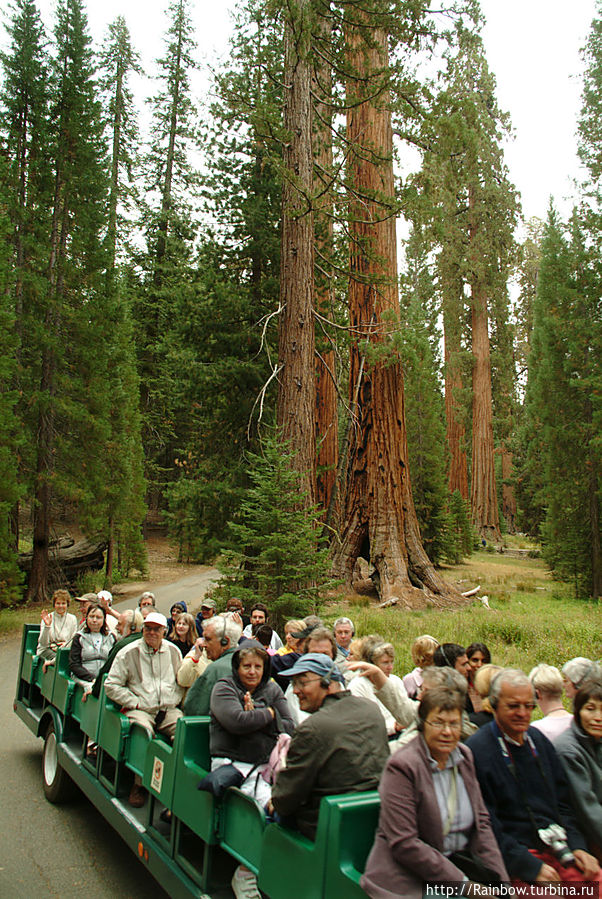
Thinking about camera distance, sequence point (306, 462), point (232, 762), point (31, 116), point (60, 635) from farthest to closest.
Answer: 1. point (31, 116)
2. point (306, 462)
3. point (60, 635)
4. point (232, 762)

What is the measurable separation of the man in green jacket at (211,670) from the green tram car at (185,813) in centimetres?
32

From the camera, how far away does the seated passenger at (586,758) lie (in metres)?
3.06

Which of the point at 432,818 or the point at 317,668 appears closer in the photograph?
the point at 432,818

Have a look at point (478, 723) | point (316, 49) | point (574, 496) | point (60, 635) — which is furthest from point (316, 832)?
point (574, 496)

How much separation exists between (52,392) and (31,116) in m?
8.87

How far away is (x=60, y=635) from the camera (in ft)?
24.2

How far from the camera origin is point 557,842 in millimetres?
2834

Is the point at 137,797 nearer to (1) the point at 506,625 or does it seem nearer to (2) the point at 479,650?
(2) the point at 479,650

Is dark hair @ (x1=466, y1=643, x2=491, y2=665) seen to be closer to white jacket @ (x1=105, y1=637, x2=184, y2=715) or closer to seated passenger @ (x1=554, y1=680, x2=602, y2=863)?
seated passenger @ (x1=554, y1=680, x2=602, y2=863)

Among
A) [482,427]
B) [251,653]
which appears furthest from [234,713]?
[482,427]

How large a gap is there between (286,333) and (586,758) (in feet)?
29.0

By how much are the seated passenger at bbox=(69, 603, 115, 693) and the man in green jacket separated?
57.2 inches

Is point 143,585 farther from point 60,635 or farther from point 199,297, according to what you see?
point 60,635

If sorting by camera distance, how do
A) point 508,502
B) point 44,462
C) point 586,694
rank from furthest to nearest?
point 508,502 < point 44,462 < point 586,694
